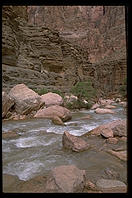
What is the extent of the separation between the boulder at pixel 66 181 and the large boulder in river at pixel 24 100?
667 centimetres

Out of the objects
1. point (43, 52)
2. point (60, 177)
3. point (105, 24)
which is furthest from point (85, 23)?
point (60, 177)

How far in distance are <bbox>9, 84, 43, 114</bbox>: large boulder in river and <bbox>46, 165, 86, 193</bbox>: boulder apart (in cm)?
667

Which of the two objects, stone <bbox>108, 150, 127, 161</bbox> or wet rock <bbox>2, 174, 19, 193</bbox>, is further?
stone <bbox>108, 150, 127, 161</bbox>

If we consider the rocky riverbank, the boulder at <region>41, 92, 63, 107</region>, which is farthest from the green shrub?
the rocky riverbank

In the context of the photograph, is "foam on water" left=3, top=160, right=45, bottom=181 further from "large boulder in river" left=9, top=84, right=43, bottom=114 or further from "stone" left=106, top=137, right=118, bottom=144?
"large boulder in river" left=9, top=84, right=43, bottom=114

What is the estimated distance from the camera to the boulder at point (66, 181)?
1847 mm

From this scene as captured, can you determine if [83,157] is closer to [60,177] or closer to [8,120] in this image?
[60,177]

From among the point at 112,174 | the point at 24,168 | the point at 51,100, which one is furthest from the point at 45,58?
the point at 112,174

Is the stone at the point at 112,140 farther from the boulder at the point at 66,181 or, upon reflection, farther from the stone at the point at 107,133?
the boulder at the point at 66,181

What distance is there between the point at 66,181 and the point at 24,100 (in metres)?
7.08

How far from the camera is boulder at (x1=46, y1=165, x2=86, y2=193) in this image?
1847mm

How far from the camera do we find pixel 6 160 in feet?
10.5

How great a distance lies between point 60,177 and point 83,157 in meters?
1.38

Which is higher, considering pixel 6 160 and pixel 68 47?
pixel 68 47
